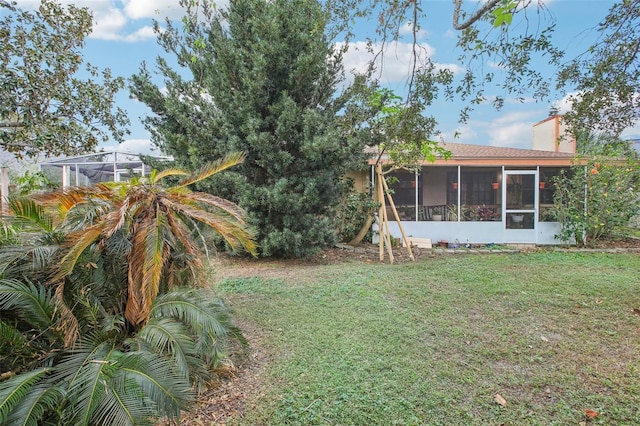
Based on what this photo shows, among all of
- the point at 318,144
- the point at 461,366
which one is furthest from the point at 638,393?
the point at 318,144

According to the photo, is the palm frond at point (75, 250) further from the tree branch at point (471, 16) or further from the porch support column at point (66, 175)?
the porch support column at point (66, 175)

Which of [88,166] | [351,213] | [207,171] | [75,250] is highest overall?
[88,166]

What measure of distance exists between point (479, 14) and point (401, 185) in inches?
317

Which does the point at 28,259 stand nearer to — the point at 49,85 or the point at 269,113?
the point at 49,85

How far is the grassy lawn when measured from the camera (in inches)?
113

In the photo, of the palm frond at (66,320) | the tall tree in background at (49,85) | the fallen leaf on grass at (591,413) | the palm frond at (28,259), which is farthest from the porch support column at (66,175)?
the fallen leaf on grass at (591,413)

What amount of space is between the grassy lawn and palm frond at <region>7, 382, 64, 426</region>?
1.27m

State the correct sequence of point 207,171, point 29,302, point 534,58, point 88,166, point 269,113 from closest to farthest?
point 29,302, point 207,171, point 534,58, point 269,113, point 88,166

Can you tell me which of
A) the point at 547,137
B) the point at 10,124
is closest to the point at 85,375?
the point at 10,124

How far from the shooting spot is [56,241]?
10.1ft

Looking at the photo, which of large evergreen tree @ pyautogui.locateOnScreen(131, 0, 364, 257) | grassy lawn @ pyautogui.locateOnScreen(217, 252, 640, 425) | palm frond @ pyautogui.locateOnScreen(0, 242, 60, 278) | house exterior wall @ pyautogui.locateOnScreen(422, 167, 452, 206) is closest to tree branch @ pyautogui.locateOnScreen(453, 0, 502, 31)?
large evergreen tree @ pyautogui.locateOnScreen(131, 0, 364, 257)

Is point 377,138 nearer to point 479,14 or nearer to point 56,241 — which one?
point 479,14

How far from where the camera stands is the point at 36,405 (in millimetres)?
2158

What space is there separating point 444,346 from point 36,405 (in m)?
3.67
